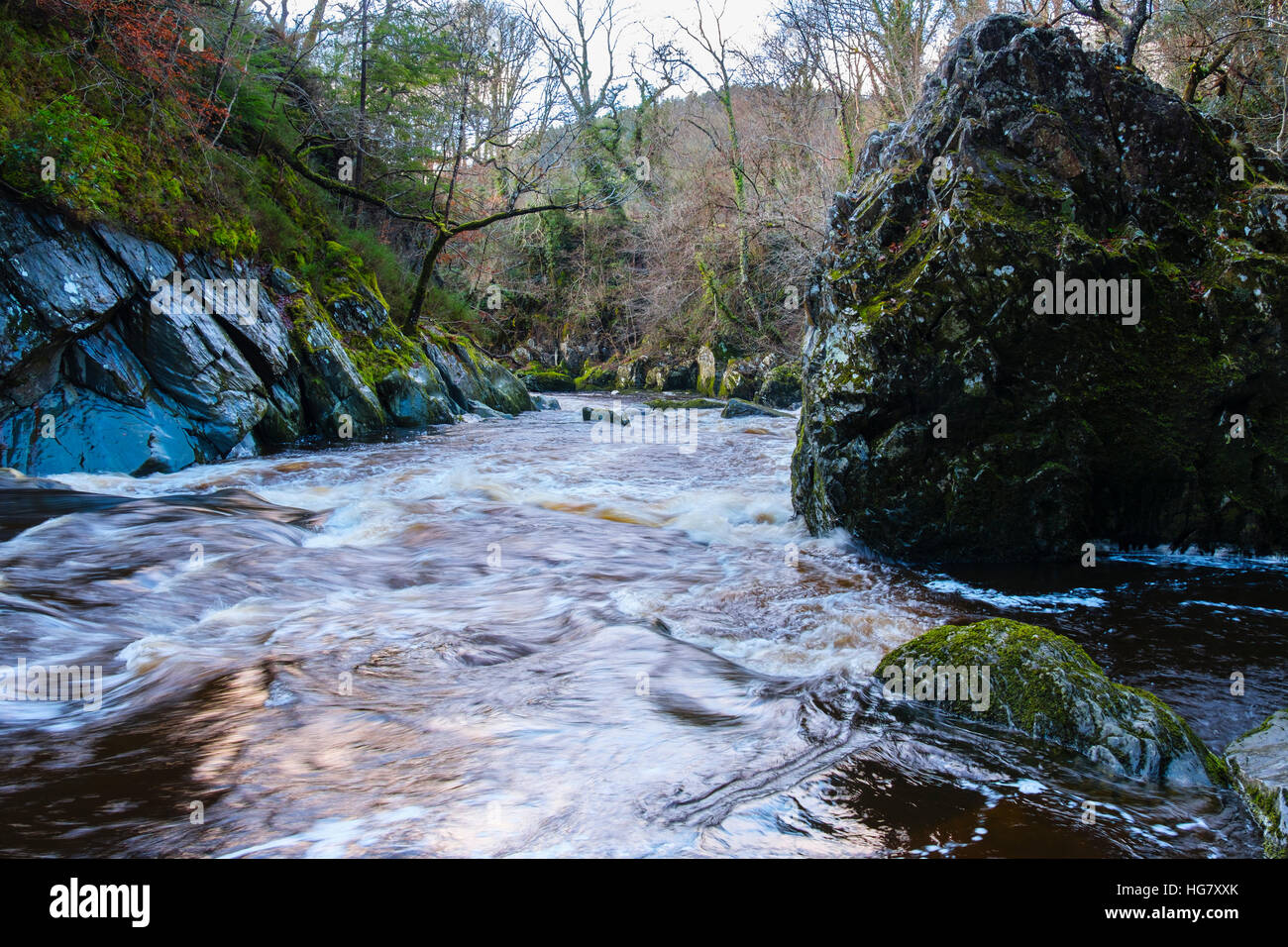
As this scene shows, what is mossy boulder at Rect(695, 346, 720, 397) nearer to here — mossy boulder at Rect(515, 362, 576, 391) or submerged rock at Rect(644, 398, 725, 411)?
submerged rock at Rect(644, 398, 725, 411)

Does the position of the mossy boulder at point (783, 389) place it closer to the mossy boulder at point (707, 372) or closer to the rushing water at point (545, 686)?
the mossy boulder at point (707, 372)

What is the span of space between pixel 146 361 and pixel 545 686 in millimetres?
8084

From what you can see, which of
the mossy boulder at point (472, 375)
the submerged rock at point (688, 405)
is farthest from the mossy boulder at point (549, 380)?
the submerged rock at point (688, 405)

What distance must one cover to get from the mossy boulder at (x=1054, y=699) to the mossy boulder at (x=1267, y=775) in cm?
10

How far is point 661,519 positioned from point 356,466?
4.88 meters

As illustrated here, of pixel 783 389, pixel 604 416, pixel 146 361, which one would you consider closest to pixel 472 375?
pixel 604 416

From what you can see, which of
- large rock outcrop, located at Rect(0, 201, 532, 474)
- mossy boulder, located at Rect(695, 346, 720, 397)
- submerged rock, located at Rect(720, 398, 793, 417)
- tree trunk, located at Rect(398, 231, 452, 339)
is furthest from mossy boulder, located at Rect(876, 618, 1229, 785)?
mossy boulder, located at Rect(695, 346, 720, 397)

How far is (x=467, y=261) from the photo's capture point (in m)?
27.1

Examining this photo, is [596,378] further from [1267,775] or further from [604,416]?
[1267,775]

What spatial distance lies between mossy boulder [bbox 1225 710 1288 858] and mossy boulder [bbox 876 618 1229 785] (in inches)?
Result: 3.9

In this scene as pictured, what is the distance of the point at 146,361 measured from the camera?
9008mm

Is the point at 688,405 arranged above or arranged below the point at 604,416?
above

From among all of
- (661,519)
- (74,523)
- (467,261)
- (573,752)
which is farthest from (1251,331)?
(467,261)
